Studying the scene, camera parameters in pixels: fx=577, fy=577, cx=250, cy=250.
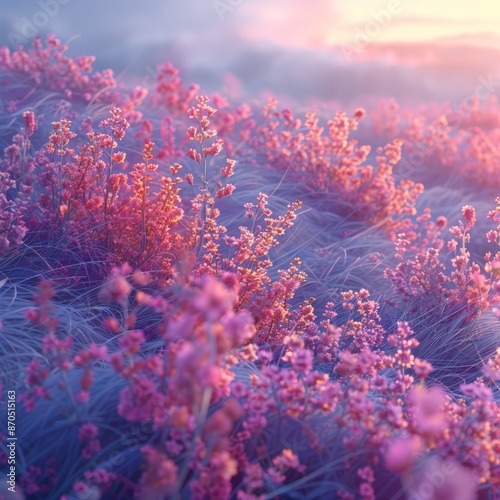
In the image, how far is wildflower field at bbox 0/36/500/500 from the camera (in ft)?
6.45

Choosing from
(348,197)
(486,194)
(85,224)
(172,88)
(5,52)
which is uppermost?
(5,52)

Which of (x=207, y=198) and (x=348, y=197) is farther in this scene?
(x=348, y=197)

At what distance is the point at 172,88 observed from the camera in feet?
23.8

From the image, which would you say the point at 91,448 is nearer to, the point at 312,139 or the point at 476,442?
the point at 476,442

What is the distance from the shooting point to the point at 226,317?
1.62m

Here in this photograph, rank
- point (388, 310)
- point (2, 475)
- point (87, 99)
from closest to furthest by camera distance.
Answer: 1. point (2, 475)
2. point (388, 310)
3. point (87, 99)

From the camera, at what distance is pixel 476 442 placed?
2125 millimetres

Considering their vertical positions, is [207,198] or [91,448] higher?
[207,198]

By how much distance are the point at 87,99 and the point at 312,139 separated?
8.56 feet

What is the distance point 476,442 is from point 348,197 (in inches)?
155

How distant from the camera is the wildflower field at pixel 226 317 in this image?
6.45ft

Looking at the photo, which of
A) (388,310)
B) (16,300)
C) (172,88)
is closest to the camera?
(16,300)

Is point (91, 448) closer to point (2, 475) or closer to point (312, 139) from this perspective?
point (2, 475)

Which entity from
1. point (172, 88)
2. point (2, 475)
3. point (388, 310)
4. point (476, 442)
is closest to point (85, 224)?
point (2, 475)
